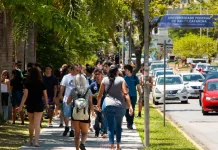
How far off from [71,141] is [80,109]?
326 cm

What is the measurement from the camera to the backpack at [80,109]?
1364 centimetres

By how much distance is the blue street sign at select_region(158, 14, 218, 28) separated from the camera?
259 feet

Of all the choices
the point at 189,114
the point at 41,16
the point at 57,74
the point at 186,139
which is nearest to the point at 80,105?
the point at 41,16

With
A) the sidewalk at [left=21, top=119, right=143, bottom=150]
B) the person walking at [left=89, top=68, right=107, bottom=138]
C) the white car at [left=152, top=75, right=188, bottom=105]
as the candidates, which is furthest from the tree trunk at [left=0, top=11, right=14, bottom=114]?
the white car at [left=152, top=75, right=188, bottom=105]

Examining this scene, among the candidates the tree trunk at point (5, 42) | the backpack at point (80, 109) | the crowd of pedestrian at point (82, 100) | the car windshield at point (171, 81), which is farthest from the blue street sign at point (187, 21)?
the backpack at point (80, 109)

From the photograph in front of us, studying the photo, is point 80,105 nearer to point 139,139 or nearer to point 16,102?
Result: point 139,139

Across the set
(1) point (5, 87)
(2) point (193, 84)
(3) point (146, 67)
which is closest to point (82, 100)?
(3) point (146, 67)

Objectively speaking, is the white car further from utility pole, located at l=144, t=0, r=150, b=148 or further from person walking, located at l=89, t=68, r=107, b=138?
utility pole, located at l=144, t=0, r=150, b=148

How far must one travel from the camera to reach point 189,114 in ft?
94.6

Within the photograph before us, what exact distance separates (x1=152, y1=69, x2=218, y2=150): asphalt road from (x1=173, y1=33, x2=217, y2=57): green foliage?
58288 mm

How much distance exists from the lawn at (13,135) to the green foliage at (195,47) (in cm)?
7296

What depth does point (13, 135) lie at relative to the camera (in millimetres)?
17844

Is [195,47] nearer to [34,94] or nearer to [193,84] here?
[193,84]

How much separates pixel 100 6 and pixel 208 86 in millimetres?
9923
